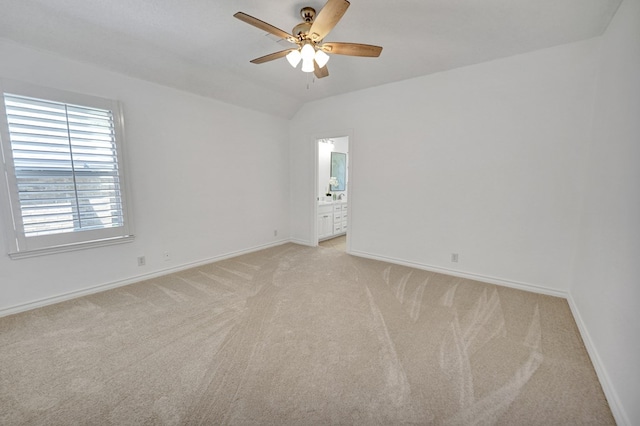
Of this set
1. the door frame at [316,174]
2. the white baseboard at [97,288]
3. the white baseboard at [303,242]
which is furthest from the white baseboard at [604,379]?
the white baseboard at [97,288]

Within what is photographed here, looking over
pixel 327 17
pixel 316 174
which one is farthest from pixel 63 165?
pixel 316 174

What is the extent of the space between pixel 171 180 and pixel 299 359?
2.89 meters

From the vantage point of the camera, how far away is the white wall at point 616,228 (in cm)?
141

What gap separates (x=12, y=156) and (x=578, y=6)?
5024 mm

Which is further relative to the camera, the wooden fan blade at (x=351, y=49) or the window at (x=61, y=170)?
the window at (x=61, y=170)

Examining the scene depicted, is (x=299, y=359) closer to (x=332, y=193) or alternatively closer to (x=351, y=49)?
(x=351, y=49)

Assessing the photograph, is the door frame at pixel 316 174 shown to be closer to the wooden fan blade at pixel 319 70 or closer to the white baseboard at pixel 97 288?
the white baseboard at pixel 97 288

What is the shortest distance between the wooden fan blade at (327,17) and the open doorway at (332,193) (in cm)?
323

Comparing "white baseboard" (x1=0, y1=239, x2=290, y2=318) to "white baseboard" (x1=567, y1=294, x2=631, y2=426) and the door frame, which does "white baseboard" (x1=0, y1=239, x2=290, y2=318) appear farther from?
"white baseboard" (x1=567, y1=294, x2=631, y2=426)

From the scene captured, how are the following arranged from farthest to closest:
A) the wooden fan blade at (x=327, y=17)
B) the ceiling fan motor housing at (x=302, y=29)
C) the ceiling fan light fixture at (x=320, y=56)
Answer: the ceiling fan light fixture at (x=320, y=56), the ceiling fan motor housing at (x=302, y=29), the wooden fan blade at (x=327, y=17)

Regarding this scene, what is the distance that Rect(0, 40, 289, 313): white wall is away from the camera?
2520 millimetres

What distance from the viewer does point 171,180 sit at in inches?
136

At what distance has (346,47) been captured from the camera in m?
2.11

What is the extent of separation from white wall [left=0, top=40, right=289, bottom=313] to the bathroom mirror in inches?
57.2
